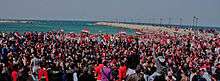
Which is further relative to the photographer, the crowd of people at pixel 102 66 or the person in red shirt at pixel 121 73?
the person in red shirt at pixel 121 73

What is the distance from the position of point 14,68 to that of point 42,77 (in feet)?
12.0

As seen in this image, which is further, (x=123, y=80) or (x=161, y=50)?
(x=161, y=50)

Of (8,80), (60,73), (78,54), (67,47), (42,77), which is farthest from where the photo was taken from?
(67,47)

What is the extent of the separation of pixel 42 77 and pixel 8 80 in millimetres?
2916

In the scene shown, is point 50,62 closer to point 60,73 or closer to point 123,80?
point 60,73

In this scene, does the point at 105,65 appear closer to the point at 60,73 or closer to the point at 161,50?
the point at 60,73

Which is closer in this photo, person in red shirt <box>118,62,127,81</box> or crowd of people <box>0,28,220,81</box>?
crowd of people <box>0,28,220,81</box>

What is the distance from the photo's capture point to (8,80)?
2405 cm

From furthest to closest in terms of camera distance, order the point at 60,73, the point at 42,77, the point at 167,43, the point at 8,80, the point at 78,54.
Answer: the point at 167,43
the point at 78,54
the point at 60,73
the point at 8,80
the point at 42,77

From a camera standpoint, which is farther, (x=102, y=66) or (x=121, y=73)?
(x=121, y=73)

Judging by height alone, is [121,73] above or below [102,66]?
below

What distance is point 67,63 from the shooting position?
26.0 metres

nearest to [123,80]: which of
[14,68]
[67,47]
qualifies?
[14,68]

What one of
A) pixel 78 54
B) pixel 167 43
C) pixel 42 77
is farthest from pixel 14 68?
pixel 167 43
